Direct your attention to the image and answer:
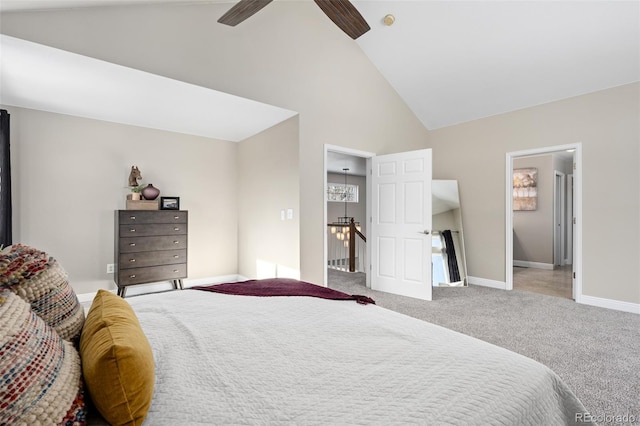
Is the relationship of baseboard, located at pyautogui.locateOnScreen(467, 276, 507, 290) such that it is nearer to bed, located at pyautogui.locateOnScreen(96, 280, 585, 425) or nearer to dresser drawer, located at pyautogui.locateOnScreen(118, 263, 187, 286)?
bed, located at pyautogui.locateOnScreen(96, 280, 585, 425)

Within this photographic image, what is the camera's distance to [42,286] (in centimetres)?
96

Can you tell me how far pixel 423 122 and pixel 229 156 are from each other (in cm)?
339

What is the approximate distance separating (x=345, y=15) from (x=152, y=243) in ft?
11.0

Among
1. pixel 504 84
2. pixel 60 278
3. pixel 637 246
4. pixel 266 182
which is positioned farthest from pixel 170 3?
pixel 637 246

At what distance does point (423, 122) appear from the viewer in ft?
17.8

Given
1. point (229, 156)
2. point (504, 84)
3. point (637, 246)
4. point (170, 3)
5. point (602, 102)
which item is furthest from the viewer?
point (229, 156)

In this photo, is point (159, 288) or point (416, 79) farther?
point (416, 79)

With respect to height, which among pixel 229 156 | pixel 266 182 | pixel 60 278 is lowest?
pixel 60 278

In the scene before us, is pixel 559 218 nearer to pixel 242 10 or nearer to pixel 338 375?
pixel 242 10

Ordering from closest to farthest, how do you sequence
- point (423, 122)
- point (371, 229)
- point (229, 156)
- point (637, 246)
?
point (637, 246) → point (371, 229) → point (229, 156) → point (423, 122)

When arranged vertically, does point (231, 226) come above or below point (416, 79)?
below

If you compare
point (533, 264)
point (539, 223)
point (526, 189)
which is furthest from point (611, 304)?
point (526, 189)

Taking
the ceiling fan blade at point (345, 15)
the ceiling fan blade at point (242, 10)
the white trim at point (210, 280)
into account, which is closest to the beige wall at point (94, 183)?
the white trim at point (210, 280)

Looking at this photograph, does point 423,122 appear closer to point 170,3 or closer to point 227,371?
point 170,3
